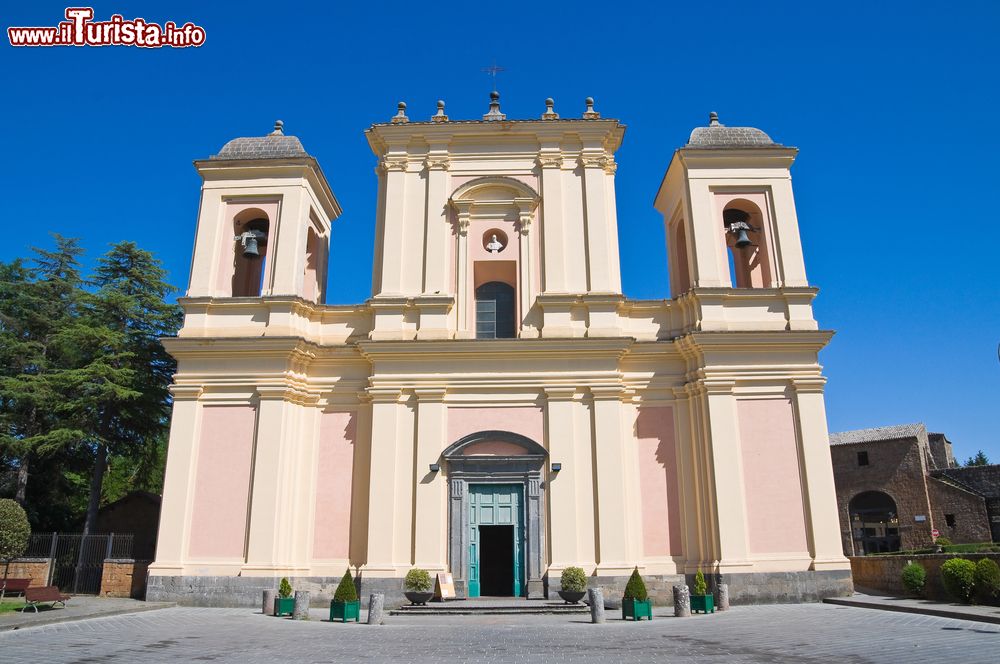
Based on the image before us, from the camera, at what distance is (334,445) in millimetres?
19969

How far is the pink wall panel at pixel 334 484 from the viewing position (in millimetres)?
19156

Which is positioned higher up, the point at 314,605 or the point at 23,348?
the point at 23,348

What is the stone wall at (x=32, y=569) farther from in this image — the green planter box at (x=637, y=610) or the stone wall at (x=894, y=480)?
the stone wall at (x=894, y=480)

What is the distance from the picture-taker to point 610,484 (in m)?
18.6

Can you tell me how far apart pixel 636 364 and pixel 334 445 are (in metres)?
8.93

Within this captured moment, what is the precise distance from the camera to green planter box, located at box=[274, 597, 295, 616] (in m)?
15.8

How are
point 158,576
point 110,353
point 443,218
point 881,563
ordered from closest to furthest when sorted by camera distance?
point 158,576 → point 881,563 → point 443,218 → point 110,353

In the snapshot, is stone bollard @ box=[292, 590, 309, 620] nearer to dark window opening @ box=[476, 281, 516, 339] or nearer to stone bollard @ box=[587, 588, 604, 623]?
stone bollard @ box=[587, 588, 604, 623]

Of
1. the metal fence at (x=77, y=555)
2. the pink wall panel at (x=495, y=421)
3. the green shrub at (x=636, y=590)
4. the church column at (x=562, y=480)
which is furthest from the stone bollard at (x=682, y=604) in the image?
the metal fence at (x=77, y=555)

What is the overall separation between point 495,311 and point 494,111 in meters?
7.10

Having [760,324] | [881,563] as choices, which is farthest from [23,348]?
[881,563]

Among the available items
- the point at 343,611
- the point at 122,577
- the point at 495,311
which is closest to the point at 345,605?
the point at 343,611

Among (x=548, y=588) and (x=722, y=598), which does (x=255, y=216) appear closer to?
(x=548, y=588)

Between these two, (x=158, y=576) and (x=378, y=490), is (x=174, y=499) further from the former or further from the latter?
(x=378, y=490)
